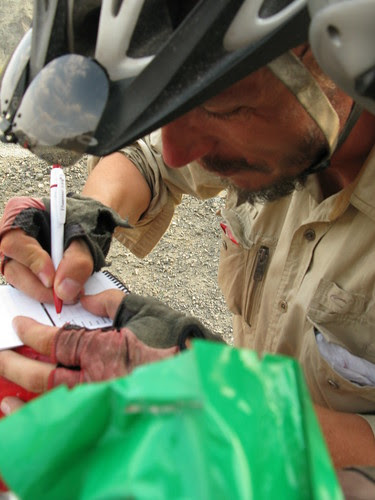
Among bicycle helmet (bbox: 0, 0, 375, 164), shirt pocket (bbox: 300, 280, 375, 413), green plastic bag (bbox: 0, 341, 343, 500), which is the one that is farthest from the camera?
shirt pocket (bbox: 300, 280, 375, 413)

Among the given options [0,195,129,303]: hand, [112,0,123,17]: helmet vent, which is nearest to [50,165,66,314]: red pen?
[0,195,129,303]: hand

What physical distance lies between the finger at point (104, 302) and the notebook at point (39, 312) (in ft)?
0.04

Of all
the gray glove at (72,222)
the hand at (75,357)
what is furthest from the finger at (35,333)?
the gray glove at (72,222)

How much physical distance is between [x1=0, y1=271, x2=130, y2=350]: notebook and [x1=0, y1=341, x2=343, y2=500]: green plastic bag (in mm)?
657

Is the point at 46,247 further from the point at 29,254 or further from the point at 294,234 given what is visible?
the point at 294,234

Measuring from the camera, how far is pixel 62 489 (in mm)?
346

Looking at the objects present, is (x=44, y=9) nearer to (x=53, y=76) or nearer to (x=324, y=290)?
(x=53, y=76)

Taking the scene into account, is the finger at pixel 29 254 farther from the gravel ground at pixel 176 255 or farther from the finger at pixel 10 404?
the gravel ground at pixel 176 255

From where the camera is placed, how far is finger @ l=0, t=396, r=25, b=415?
0.83 metres

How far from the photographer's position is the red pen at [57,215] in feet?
3.87

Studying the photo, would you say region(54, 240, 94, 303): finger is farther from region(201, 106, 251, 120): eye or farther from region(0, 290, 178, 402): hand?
region(201, 106, 251, 120): eye

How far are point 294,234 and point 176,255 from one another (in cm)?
183

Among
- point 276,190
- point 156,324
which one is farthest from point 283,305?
point 156,324

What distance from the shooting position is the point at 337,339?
43.3 inches
